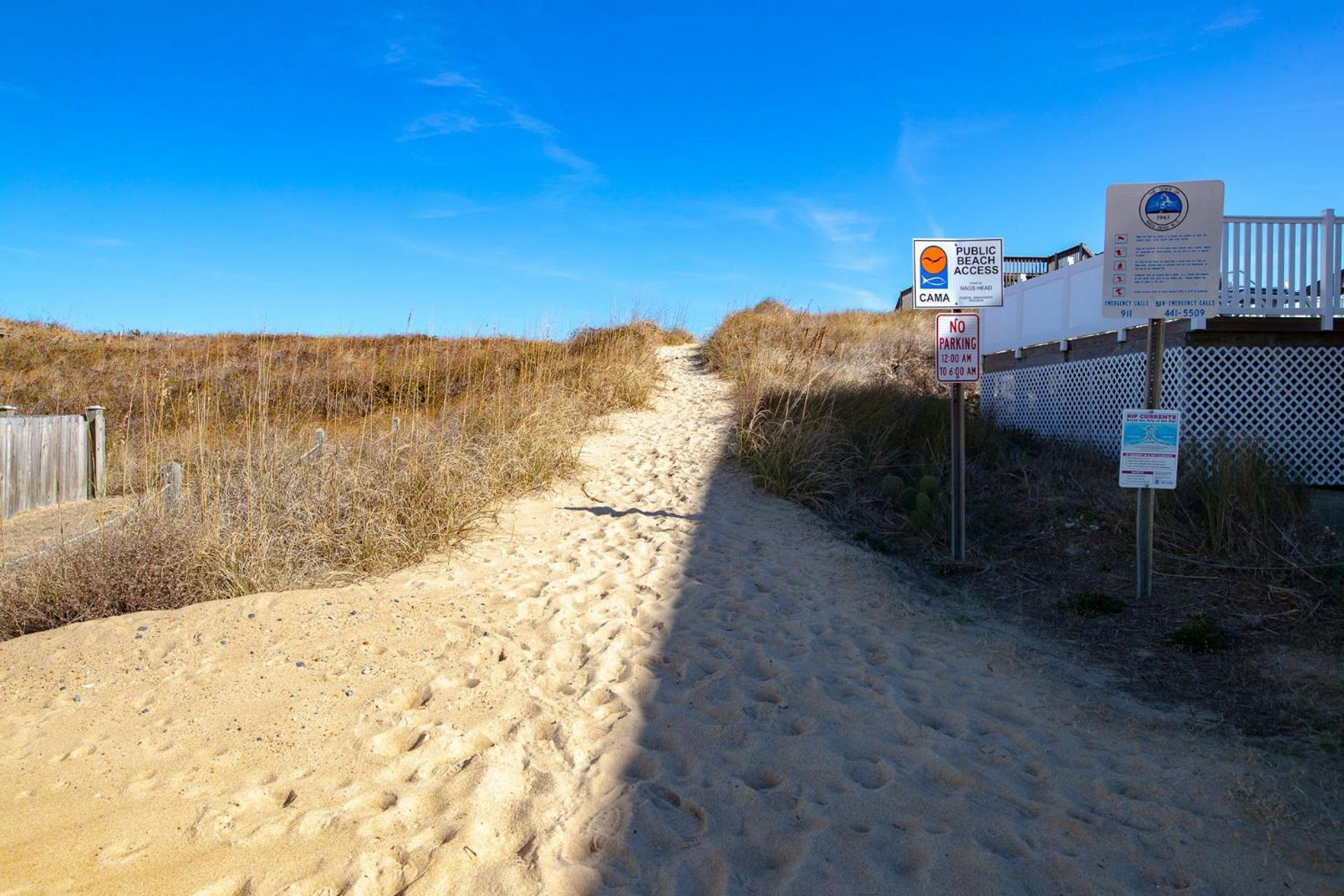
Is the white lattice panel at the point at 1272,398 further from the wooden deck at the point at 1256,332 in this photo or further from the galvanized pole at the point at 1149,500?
the galvanized pole at the point at 1149,500

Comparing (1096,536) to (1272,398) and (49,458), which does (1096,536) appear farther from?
(49,458)

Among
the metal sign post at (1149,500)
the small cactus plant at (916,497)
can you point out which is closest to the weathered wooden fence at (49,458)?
the small cactus plant at (916,497)

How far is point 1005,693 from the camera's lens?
4371 millimetres

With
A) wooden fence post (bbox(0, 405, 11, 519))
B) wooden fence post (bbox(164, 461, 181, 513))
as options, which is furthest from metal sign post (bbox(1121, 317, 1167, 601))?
wooden fence post (bbox(0, 405, 11, 519))

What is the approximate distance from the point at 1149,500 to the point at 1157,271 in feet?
5.52

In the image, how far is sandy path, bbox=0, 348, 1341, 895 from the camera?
108 inches

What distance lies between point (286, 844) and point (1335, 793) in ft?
13.4

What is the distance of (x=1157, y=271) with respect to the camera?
5.80 meters

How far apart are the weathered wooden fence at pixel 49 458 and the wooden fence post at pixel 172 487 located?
14.5ft

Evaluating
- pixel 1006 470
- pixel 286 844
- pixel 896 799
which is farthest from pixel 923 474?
pixel 286 844

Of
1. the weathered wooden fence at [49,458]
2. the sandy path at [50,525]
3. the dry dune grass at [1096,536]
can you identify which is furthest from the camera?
the weathered wooden fence at [49,458]

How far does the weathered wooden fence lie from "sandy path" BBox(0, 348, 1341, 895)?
6.90 m

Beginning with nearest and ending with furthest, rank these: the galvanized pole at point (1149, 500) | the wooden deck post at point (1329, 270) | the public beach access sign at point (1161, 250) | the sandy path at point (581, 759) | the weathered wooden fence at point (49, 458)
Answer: the sandy path at point (581, 759), the public beach access sign at point (1161, 250), the galvanized pole at point (1149, 500), the wooden deck post at point (1329, 270), the weathered wooden fence at point (49, 458)

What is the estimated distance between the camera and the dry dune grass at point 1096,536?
15.6ft
